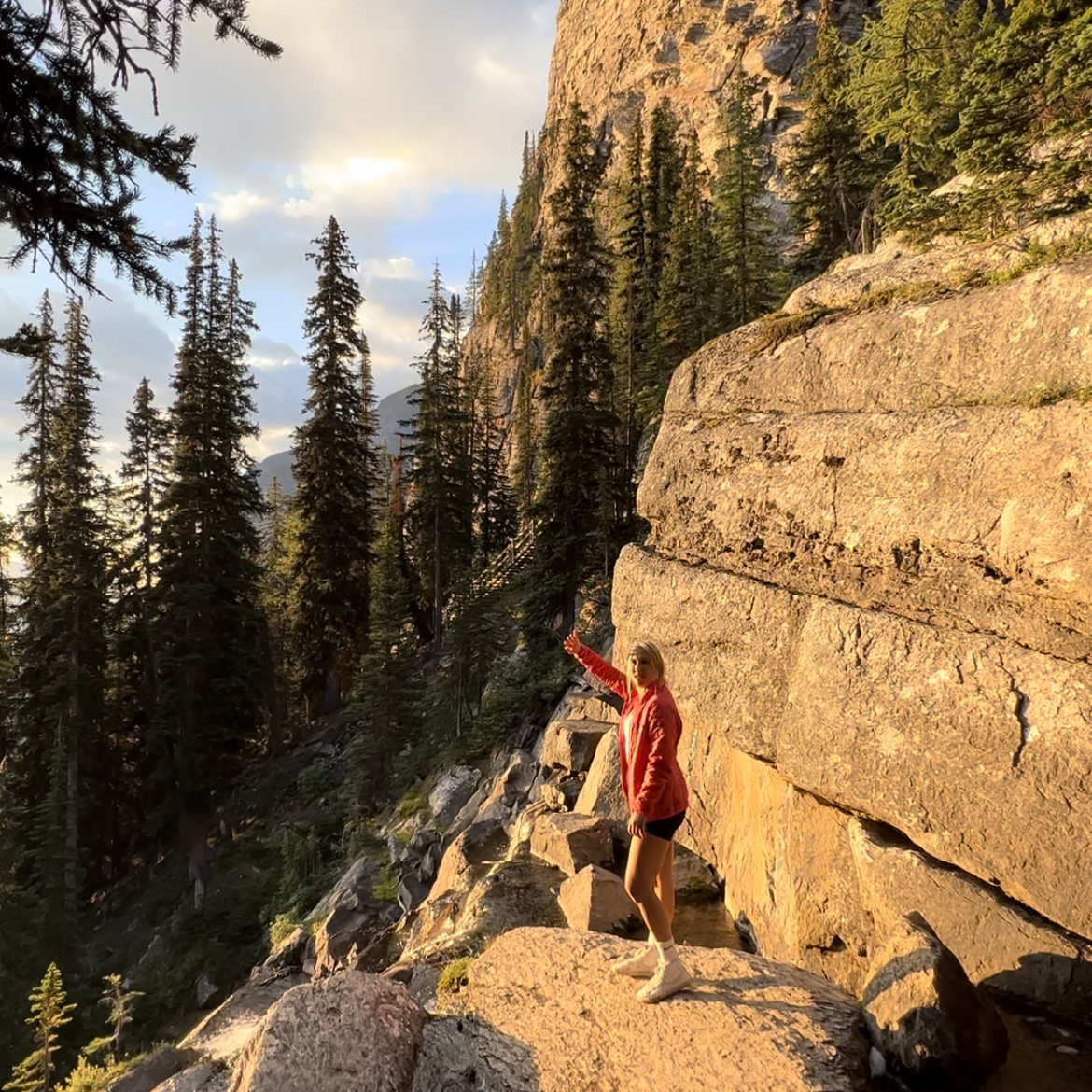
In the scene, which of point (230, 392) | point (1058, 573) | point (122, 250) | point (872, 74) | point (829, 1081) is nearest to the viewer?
point (829, 1081)

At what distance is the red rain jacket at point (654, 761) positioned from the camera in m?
4.91

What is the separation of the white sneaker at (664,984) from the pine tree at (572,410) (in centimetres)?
1692

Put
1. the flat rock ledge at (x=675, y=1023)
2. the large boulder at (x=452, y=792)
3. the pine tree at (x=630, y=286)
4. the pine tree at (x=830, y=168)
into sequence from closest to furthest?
the flat rock ledge at (x=675, y=1023) → the large boulder at (x=452, y=792) → the pine tree at (x=830, y=168) → the pine tree at (x=630, y=286)

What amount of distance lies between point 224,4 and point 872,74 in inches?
1051

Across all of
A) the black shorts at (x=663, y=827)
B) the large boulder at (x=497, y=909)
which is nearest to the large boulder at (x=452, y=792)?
the large boulder at (x=497, y=909)

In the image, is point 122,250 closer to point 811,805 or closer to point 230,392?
point 811,805

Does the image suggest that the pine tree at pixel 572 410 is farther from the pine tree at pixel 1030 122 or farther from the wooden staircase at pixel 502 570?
the pine tree at pixel 1030 122

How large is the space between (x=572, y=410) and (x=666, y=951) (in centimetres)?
1936

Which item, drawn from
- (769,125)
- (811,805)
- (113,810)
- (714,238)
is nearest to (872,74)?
(714,238)

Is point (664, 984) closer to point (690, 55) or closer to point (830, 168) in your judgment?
point (830, 168)

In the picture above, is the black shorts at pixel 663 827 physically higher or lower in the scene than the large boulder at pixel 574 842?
higher

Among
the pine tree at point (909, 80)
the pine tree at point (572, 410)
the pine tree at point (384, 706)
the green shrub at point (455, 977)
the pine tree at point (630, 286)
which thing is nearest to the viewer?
the green shrub at point (455, 977)

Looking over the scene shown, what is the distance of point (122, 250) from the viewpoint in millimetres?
5344

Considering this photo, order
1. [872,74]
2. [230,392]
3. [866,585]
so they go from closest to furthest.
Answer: [866,585]
[872,74]
[230,392]
